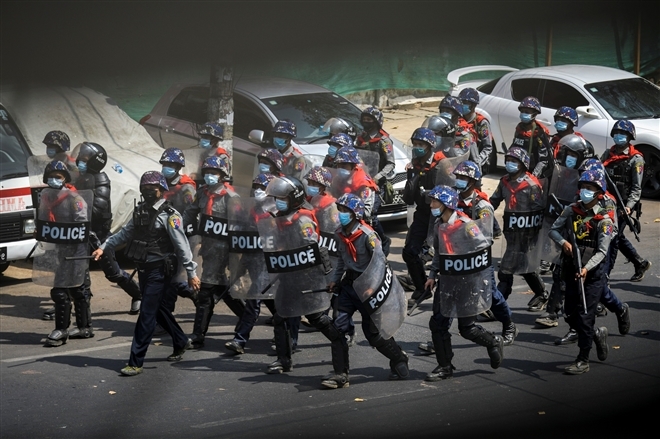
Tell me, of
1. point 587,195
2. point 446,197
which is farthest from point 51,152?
point 587,195

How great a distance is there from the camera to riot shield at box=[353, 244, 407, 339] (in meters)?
6.98

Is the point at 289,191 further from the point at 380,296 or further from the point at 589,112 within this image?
the point at 589,112

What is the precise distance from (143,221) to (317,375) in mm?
1947

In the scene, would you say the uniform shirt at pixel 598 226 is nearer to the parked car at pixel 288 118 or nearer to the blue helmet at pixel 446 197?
the blue helmet at pixel 446 197

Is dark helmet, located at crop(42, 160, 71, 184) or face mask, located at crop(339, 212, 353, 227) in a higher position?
dark helmet, located at crop(42, 160, 71, 184)

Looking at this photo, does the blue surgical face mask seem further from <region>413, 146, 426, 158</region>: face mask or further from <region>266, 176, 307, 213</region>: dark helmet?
<region>413, 146, 426, 158</region>: face mask

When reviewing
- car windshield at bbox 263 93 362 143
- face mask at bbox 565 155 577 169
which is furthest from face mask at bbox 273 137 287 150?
face mask at bbox 565 155 577 169

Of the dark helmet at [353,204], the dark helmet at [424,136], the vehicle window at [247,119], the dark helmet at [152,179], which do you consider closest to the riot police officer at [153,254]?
the dark helmet at [152,179]

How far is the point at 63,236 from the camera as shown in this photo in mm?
8469

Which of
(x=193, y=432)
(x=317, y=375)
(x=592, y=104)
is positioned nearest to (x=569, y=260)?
(x=317, y=375)

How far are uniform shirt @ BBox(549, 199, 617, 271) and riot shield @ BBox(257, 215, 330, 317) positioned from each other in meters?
1.97

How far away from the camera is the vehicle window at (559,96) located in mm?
13828

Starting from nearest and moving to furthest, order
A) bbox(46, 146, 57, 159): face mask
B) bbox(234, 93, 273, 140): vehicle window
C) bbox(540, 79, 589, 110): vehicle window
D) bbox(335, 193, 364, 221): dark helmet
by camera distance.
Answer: bbox(335, 193, 364, 221): dark helmet < bbox(46, 146, 57, 159): face mask < bbox(234, 93, 273, 140): vehicle window < bbox(540, 79, 589, 110): vehicle window

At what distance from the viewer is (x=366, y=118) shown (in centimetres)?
1049
